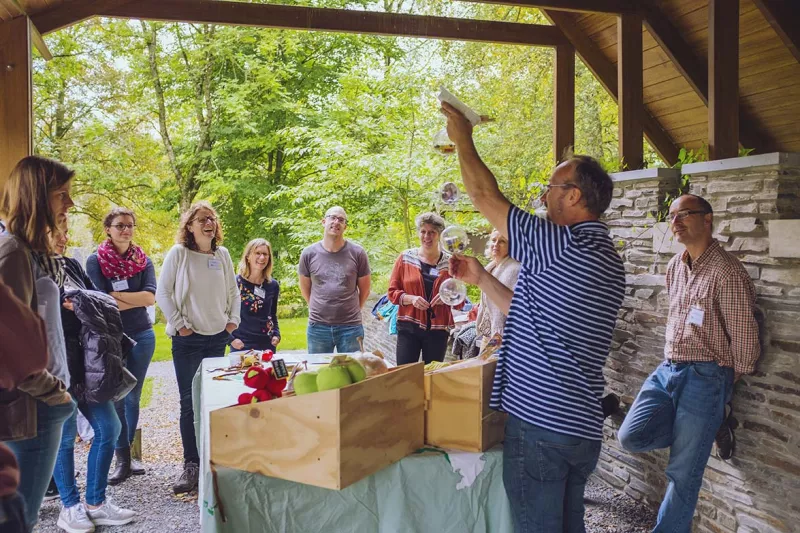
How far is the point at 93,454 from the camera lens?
3262 millimetres

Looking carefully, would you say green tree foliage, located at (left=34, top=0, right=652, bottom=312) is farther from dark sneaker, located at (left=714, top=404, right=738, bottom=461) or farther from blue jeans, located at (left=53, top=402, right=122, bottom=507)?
blue jeans, located at (left=53, top=402, right=122, bottom=507)

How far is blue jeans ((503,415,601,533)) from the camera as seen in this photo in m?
1.79

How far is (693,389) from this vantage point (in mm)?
2852

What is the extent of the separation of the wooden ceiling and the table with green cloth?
9.01 ft

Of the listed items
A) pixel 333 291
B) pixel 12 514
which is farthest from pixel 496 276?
pixel 12 514

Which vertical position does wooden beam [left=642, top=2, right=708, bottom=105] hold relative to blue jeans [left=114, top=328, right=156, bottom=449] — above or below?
above

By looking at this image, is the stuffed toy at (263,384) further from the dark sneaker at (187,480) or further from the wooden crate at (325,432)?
the dark sneaker at (187,480)

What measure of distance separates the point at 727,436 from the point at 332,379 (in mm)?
2020

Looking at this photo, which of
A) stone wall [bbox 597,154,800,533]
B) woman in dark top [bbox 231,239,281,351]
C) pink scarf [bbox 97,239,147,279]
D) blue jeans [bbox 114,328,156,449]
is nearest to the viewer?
stone wall [bbox 597,154,800,533]

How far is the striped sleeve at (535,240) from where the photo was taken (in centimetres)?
176

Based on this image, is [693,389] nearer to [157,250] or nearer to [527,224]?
[527,224]

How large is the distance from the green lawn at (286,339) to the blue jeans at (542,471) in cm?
901

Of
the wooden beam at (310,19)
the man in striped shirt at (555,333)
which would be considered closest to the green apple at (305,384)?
the man in striped shirt at (555,333)

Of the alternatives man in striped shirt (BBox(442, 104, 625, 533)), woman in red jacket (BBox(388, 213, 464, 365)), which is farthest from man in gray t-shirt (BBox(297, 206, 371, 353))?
man in striped shirt (BBox(442, 104, 625, 533))
